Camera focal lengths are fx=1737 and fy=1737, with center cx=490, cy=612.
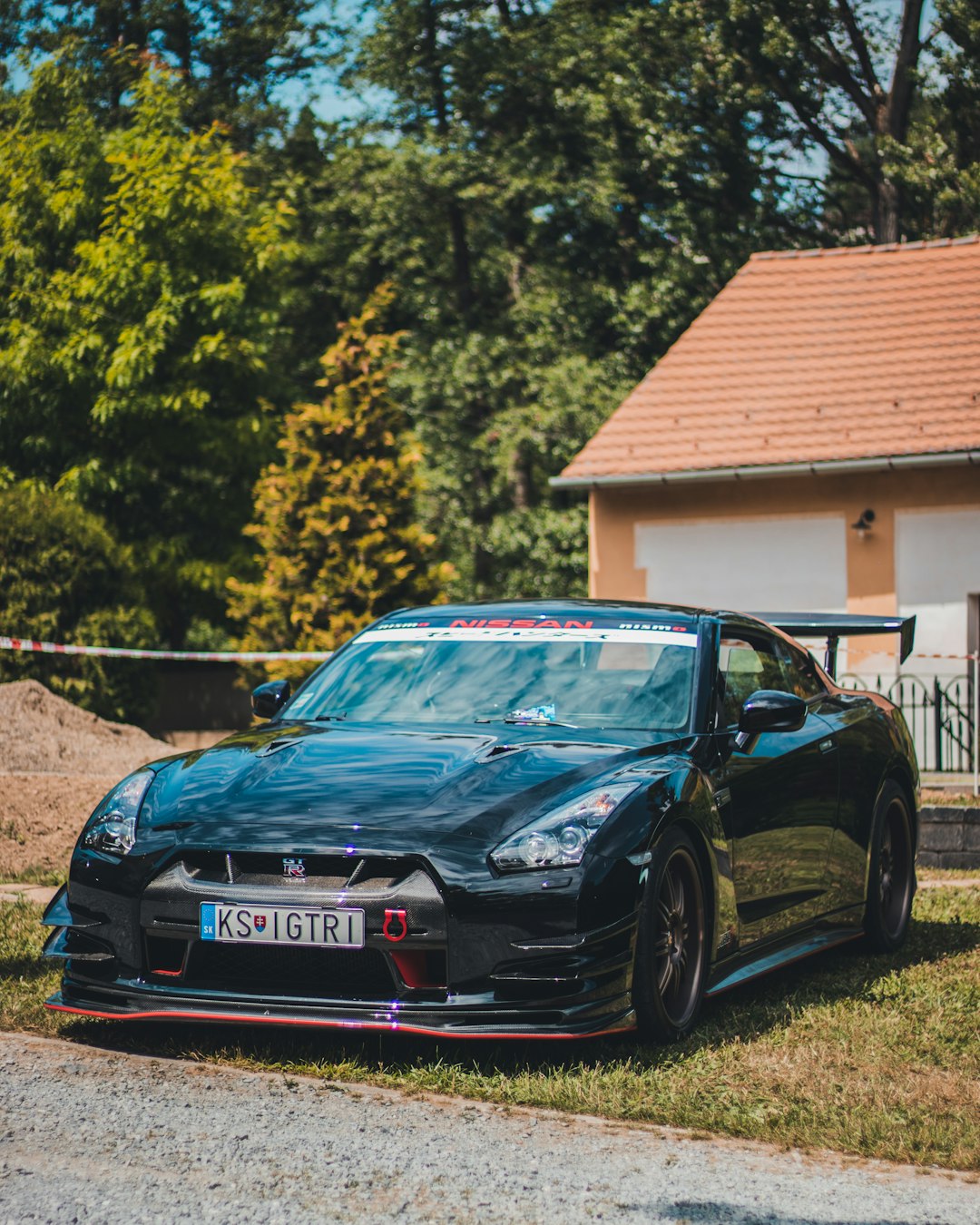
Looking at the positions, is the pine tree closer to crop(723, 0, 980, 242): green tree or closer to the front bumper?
crop(723, 0, 980, 242): green tree

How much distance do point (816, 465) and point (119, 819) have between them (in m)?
14.8

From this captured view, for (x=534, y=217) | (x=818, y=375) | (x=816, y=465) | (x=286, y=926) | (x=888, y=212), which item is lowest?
(x=286, y=926)

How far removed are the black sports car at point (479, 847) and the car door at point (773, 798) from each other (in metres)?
0.01

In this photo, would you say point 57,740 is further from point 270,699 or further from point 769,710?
point 769,710

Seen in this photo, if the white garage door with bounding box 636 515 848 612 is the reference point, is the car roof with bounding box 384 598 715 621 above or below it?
above

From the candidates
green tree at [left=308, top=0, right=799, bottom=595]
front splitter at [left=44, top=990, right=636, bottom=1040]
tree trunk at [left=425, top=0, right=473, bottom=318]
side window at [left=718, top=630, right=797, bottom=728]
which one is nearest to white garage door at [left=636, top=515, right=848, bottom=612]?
green tree at [left=308, top=0, right=799, bottom=595]

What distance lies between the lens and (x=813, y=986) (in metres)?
7.00

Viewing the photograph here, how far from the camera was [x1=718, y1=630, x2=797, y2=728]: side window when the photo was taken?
6.81m

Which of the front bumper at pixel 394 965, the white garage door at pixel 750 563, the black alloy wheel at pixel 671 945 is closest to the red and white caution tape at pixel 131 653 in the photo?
the white garage door at pixel 750 563

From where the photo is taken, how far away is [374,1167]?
420cm

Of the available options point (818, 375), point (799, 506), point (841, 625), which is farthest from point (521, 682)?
point (818, 375)

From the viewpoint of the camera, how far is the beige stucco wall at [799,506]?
19.7 metres

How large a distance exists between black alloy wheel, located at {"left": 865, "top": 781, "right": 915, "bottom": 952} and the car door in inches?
25.9

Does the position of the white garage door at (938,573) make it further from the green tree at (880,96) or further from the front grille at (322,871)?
the front grille at (322,871)
